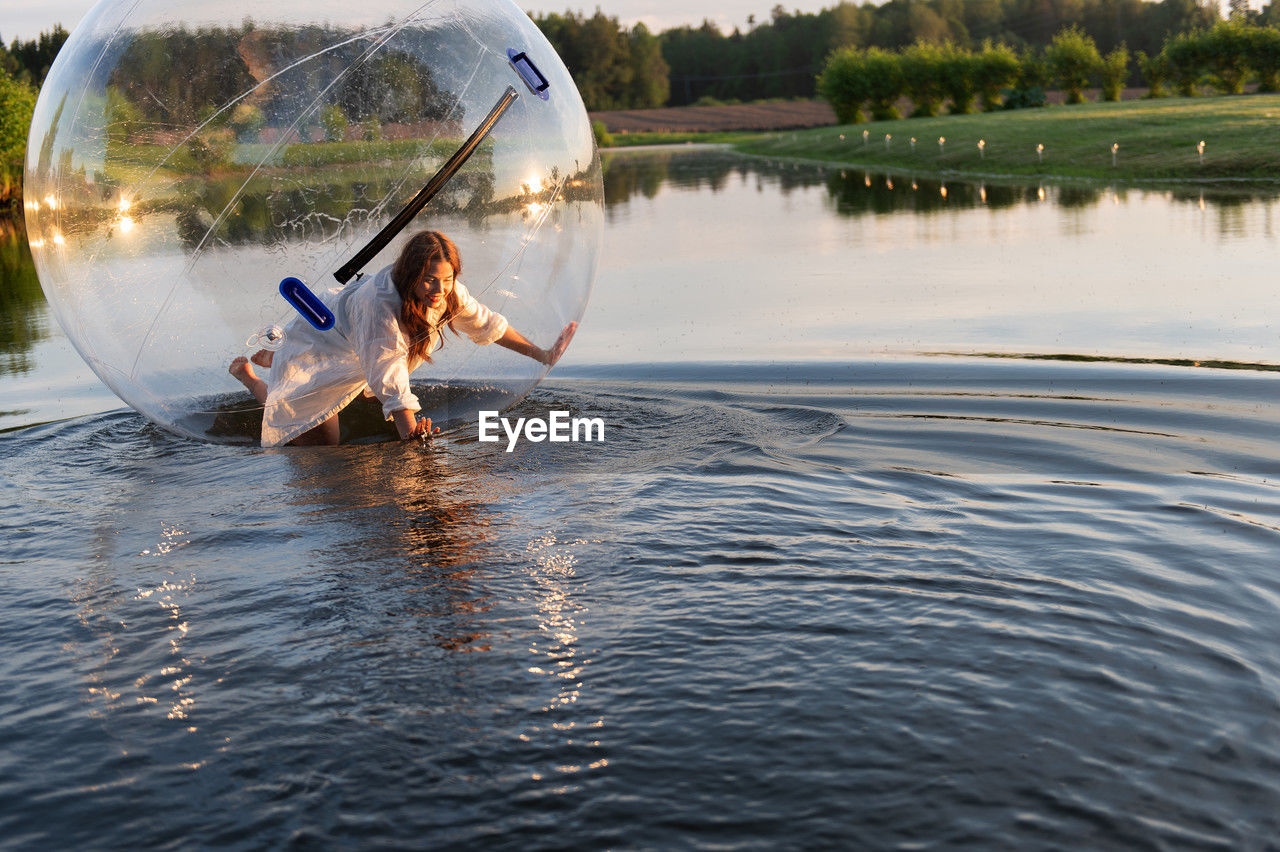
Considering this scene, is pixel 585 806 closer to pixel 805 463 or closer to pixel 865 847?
pixel 865 847

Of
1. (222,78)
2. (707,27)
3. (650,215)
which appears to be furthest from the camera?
(707,27)

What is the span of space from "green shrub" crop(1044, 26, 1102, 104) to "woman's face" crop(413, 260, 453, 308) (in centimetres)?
6580

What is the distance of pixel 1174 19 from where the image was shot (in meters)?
120

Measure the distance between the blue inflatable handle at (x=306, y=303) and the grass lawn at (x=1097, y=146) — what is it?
23374mm

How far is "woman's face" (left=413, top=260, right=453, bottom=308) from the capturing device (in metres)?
6.25

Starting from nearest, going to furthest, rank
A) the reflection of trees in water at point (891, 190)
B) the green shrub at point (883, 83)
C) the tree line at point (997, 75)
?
the reflection of trees in water at point (891, 190) → the tree line at point (997, 75) → the green shrub at point (883, 83)

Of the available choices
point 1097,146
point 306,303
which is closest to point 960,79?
point 1097,146

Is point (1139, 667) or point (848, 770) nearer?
point (848, 770)

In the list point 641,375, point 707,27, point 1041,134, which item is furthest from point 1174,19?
point 641,375

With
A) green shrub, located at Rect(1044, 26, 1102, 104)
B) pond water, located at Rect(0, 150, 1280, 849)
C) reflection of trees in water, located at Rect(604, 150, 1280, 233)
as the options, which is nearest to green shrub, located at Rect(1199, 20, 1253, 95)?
green shrub, located at Rect(1044, 26, 1102, 104)

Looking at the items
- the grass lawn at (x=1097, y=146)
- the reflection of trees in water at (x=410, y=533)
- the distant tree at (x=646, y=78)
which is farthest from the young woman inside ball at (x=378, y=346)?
the distant tree at (x=646, y=78)

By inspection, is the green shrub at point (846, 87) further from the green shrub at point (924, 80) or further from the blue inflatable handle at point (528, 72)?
the blue inflatable handle at point (528, 72)

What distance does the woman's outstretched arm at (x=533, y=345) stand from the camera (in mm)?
6816

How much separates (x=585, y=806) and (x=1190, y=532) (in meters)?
3.18
